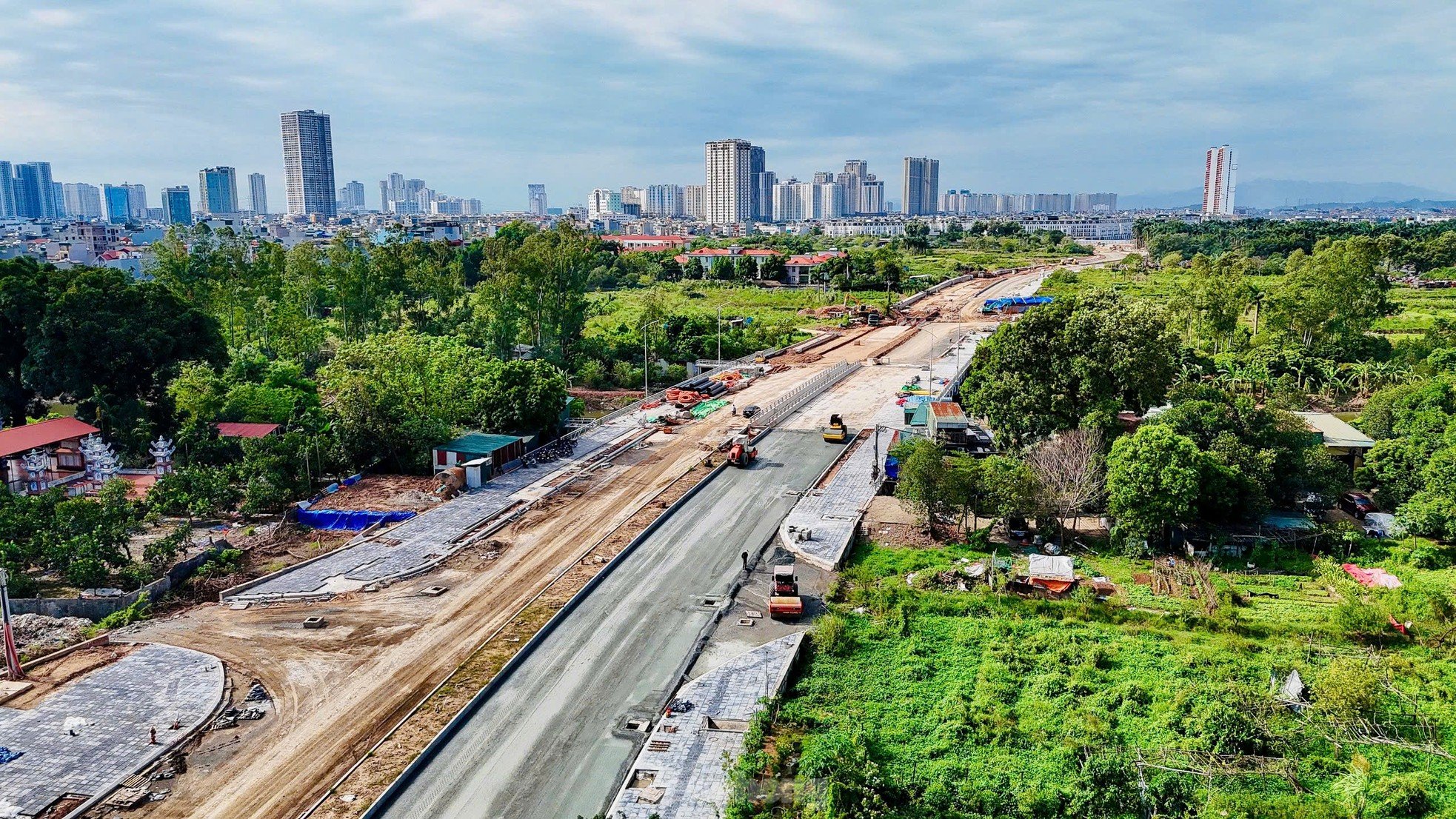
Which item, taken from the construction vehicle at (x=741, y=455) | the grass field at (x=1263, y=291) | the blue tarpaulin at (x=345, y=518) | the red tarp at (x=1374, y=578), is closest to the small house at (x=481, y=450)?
the blue tarpaulin at (x=345, y=518)

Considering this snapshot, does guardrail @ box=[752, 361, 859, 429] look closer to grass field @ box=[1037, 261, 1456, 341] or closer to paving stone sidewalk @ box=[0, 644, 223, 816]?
grass field @ box=[1037, 261, 1456, 341]

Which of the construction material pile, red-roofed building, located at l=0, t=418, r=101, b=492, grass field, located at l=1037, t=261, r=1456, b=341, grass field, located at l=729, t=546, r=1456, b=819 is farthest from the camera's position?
grass field, located at l=1037, t=261, r=1456, b=341

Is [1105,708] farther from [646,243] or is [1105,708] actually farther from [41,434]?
[646,243]

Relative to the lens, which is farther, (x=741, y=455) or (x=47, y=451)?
(x=741, y=455)

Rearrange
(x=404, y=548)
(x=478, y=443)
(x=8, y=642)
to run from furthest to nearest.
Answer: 1. (x=478, y=443)
2. (x=404, y=548)
3. (x=8, y=642)

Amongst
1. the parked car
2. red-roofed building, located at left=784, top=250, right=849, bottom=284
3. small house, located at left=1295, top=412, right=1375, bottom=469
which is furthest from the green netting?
red-roofed building, located at left=784, top=250, right=849, bottom=284

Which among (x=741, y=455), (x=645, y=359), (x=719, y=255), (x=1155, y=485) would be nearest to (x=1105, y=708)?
(x=1155, y=485)

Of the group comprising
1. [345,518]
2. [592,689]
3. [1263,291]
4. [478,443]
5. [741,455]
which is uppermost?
[1263,291]
